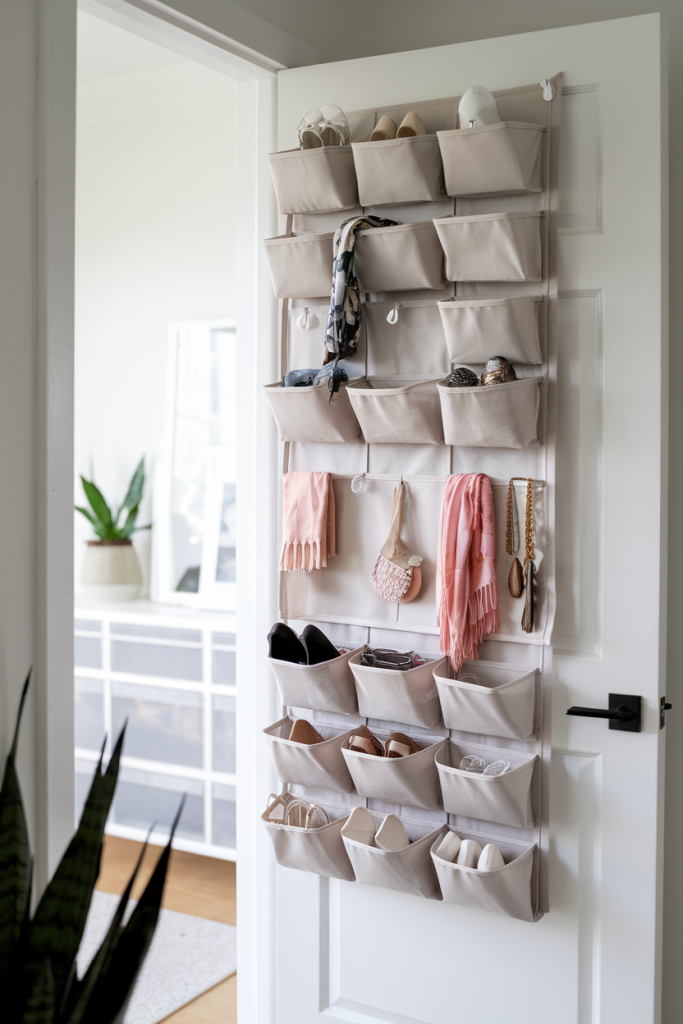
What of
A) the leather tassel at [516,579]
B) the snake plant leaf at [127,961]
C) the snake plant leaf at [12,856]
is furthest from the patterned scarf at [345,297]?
the snake plant leaf at [127,961]

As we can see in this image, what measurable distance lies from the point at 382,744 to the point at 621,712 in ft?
1.57

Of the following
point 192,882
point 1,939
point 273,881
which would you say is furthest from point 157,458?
point 1,939

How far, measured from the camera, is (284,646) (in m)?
1.81

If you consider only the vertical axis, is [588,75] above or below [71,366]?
above

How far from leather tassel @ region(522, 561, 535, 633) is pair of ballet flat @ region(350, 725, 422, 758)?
0.33 metres

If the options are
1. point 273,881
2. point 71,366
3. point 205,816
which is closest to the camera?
point 71,366

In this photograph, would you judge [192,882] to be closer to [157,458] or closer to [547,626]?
[157,458]

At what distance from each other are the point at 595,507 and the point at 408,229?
623 mm

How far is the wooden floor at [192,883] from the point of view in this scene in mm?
2704

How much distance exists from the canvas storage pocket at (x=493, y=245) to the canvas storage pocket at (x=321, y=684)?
77 cm

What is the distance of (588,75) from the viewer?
1586mm

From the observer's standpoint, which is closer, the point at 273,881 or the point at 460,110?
the point at 460,110

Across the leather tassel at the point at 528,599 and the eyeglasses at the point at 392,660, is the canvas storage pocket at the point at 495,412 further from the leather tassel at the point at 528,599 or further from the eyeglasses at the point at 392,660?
the eyeglasses at the point at 392,660

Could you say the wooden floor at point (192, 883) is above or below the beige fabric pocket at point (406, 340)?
below
